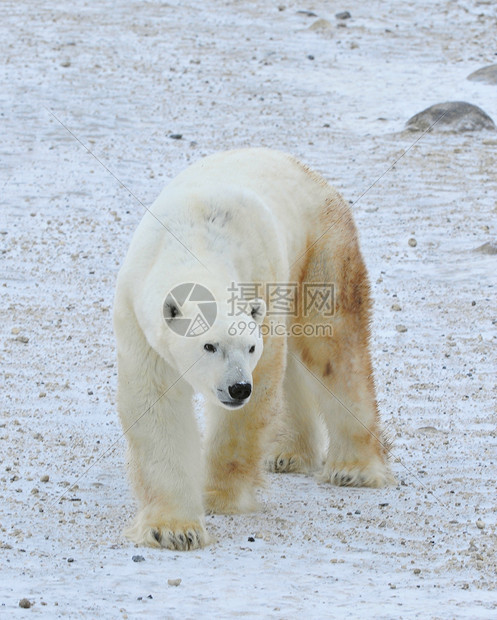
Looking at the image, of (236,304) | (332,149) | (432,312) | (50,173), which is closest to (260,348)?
(236,304)

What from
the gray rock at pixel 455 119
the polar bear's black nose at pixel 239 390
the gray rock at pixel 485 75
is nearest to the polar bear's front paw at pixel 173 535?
the polar bear's black nose at pixel 239 390

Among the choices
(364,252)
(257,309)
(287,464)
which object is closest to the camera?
(257,309)

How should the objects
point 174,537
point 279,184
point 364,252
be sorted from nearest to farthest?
point 174,537
point 279,184
point 364,252

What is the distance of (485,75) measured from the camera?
10.5 metres

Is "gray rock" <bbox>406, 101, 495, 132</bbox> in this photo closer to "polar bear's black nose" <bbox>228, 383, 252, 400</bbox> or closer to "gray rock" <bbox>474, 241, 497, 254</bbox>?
"gray rock" <bbox>474, 241, 497, 254</bbox>

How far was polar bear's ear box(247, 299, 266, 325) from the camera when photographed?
134 inches

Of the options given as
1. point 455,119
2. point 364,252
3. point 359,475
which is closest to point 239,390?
point 359,475

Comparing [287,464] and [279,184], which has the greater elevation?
[279,184]

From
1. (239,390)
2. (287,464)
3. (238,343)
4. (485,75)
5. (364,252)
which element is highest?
(485,75)

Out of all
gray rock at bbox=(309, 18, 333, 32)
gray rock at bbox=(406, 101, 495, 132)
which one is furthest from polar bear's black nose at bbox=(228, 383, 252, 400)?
gray rock at bbox=(309, 18, 333, 32)

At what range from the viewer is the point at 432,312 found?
6555 mm

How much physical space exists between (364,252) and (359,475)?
3173 millimetres

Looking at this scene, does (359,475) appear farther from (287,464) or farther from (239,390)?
(239,390)

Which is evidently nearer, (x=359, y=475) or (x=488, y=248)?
(x=359, y=475)
